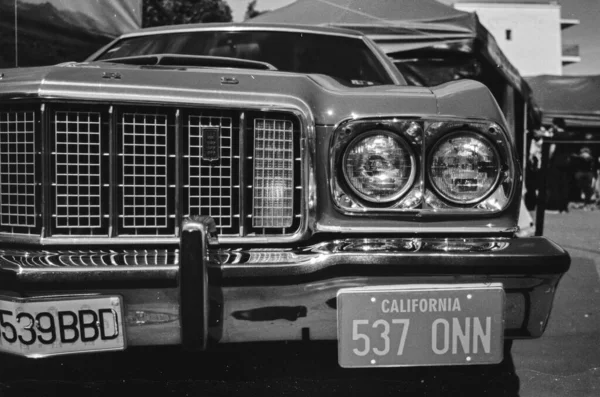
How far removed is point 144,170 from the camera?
1931 mm

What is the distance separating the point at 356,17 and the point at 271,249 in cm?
458

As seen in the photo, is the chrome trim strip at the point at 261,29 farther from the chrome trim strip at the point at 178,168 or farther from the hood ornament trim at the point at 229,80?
the chrome trim strip at the point at 178,168

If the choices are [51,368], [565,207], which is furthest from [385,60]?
[565,207]

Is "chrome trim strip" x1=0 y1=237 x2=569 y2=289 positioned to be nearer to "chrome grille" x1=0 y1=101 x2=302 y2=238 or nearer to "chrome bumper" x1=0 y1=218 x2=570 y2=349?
"chrome bumper" x1=0 y1=218 x2=570 y2=349

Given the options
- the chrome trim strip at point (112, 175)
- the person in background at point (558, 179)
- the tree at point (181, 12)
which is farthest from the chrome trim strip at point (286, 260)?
the tree at point (181, 12)

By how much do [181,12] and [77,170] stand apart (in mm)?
16986

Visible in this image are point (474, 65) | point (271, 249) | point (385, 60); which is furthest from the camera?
point (474, 65)

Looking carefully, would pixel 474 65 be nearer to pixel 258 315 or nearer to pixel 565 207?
pixel 258 315

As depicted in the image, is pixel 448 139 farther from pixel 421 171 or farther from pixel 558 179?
pixel 558 179

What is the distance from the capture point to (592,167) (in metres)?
12.3

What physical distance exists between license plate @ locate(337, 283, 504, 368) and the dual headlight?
343 mm

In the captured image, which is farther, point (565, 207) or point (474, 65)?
point (565, 207)

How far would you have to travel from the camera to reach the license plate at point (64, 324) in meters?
1.71

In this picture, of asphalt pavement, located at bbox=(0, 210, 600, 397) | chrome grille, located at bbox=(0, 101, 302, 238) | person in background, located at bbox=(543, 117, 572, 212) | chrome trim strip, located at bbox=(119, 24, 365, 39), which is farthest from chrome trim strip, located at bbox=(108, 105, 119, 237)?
person in background, located at bbox=(543, 117, 572, 212)
